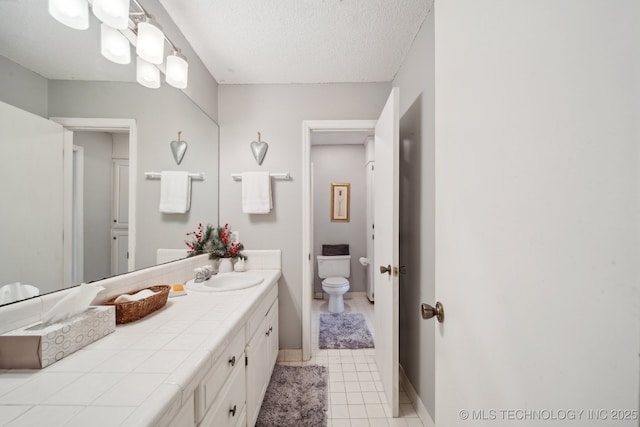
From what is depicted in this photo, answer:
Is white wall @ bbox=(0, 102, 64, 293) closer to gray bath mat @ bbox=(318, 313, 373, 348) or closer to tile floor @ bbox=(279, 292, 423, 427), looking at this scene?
tile floor @ bbox=(279, 292, 423, 427)

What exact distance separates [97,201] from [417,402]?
81.1 inches

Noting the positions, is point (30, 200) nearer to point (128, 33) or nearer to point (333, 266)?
point (128, 33)

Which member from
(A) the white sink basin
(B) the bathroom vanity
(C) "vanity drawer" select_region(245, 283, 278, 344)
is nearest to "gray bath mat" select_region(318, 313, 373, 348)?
(C) "vanity drawer" select_region(245, 283, 278, 344)

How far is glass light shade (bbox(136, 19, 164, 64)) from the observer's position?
1.13 metres

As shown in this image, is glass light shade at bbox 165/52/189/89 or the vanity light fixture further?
glass light shade at bbox 165/52/189/89

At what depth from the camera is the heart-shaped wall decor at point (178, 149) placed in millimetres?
1487

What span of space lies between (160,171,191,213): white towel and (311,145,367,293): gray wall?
7.47 ft

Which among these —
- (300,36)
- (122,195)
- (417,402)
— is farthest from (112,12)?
(417,402)

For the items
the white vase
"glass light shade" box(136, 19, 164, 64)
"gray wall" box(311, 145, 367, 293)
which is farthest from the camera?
"gray wall" box(311, 145, 367, 293)

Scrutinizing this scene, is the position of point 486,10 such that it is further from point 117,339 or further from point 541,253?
point 117,339

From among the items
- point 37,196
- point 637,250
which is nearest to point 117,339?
point 37,196

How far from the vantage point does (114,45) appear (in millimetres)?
1048

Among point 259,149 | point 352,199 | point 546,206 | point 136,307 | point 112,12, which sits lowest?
point 136,307

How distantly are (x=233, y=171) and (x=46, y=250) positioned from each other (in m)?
1.38
